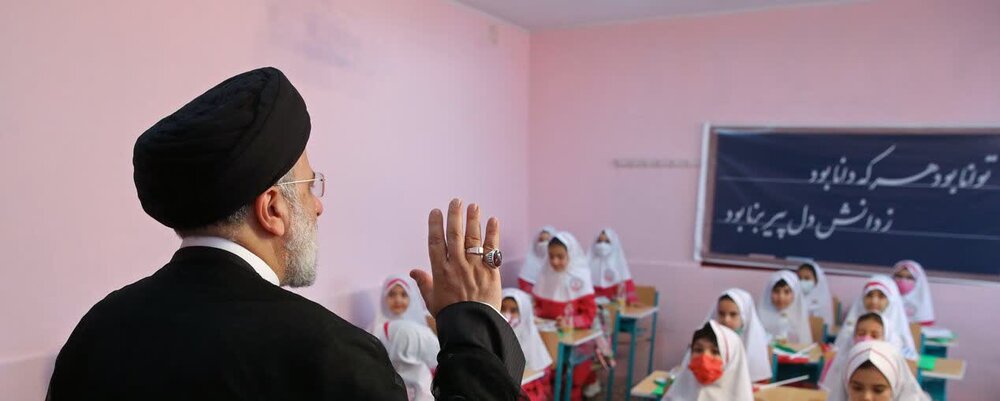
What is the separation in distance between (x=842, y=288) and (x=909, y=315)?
0.54 meters

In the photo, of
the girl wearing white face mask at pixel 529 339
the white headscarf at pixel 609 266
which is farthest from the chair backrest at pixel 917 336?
the girl wearing white face mask at pixel 529 339

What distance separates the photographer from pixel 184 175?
93cm

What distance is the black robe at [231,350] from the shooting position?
85 centimetres

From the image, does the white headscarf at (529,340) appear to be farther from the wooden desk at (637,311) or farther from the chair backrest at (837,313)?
the chair backrest at (837,313)

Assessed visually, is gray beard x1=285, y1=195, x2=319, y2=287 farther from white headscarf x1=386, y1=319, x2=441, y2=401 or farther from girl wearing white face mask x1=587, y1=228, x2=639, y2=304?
girl wearing white face mask x1=587, y1=228, x2=639, y2=304

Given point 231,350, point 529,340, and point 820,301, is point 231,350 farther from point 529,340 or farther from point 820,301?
point 820,301

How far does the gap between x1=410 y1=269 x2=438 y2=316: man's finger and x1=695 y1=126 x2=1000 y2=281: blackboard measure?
5.20 meters

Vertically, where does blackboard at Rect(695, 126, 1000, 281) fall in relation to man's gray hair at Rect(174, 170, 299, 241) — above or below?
below

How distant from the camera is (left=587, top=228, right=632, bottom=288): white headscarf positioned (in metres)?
6.07

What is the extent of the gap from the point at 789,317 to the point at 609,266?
4.96 ft

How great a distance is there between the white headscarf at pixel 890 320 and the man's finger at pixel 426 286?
3.73 meters

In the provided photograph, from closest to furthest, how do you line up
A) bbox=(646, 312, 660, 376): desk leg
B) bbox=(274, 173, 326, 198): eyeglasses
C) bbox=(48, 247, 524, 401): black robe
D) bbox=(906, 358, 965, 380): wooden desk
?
bbox=(48, 247, 524, 401): black robe, bbox=(274, 173, 326, 198): eyeglasses, bbox=(906, 358, 965, 380): wooden desk, bbox=(646, 312, 660, 376): desk leg

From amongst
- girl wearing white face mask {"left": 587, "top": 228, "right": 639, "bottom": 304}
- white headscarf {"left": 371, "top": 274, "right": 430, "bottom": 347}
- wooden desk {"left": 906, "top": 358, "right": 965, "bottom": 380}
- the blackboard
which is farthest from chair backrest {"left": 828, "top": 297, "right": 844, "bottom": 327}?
white headscarf {"left": 371, "top": 274, "right": 430, "bottom": 347}

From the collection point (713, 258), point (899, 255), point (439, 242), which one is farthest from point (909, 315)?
point (439, 242)
